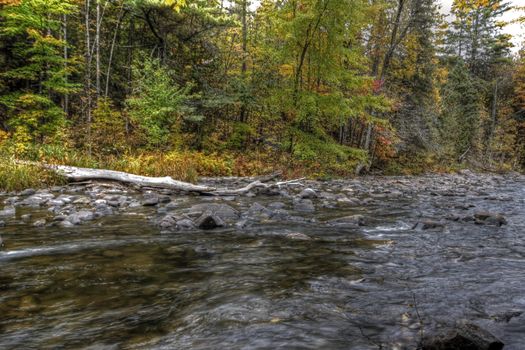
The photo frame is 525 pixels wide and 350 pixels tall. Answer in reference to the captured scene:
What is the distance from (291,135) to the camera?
1413 cm

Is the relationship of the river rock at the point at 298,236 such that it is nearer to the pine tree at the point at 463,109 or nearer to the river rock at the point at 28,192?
the river rock at the point at 28,192

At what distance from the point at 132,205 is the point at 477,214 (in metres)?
6.54

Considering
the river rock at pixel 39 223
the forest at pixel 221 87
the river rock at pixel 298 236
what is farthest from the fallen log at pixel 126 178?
the river rock at pixel 298 236

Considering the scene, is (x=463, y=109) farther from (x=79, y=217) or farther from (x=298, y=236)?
(x=79, y=217)

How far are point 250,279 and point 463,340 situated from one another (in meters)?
1.82

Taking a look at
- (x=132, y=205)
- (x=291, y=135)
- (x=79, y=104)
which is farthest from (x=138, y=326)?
(x=79, y=104)

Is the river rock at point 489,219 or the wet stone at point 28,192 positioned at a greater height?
the river rock at point 489,219

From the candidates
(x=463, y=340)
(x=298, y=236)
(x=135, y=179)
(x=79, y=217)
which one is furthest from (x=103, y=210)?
(x=463, y=340)

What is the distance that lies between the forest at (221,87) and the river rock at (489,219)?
7.50 metres

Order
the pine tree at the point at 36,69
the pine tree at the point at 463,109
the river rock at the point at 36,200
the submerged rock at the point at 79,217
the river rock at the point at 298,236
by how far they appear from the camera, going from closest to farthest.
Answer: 1. the river rock at the point at 298,236
2. the submerged rock at the point at 79,217
3. the river rock at the point at 36,200
4. the pine tree at the point at 36,69
5. the pine tree at the point at 463,109

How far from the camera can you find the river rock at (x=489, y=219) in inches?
239

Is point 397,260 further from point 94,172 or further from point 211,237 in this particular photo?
point 94,172

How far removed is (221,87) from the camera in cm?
1838

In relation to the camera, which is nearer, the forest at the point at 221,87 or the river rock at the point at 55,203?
the river rock at the point at 55,203
